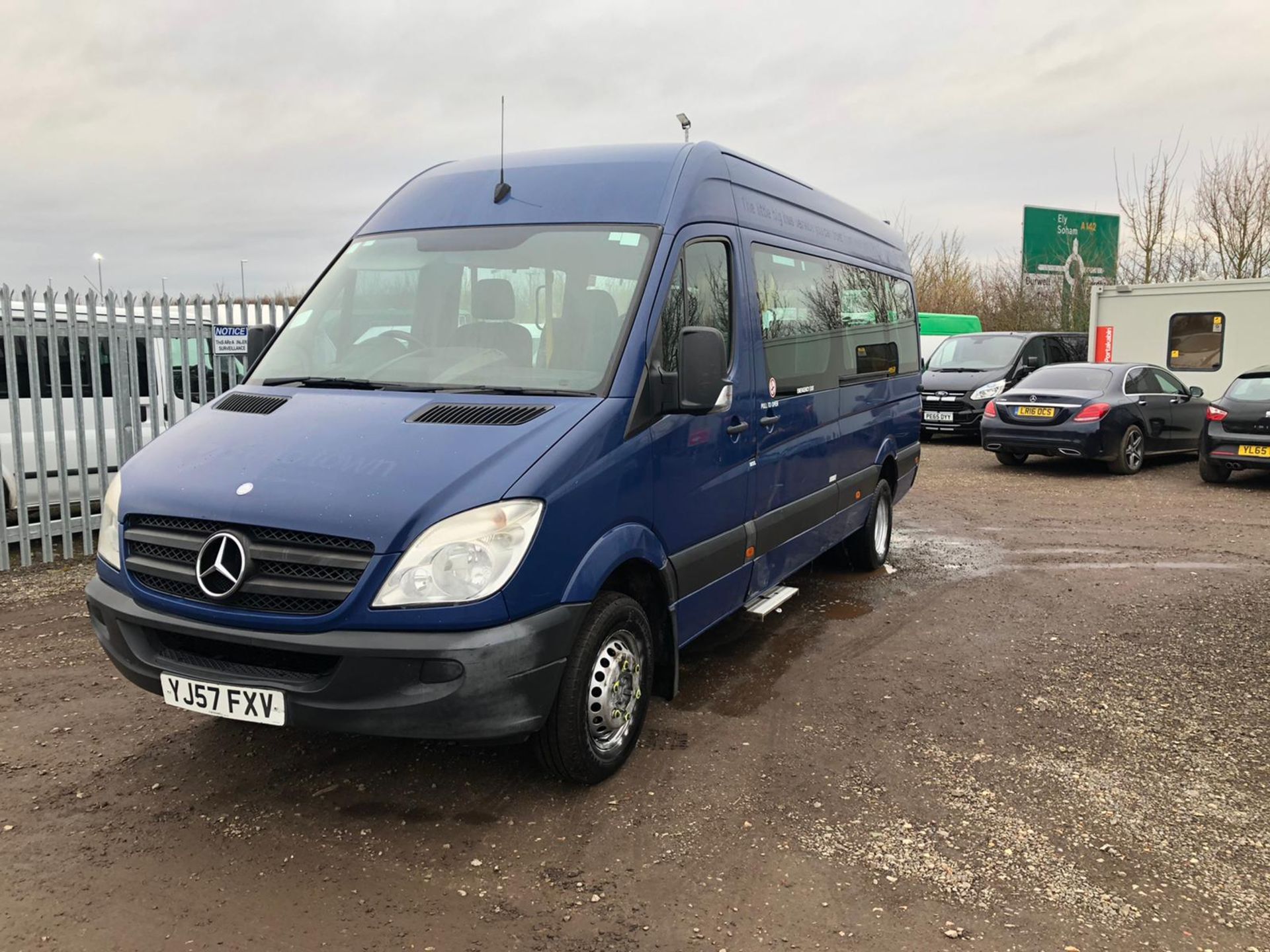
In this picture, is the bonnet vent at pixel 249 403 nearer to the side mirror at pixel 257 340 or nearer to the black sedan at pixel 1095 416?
the side mirror at pixel 257 340

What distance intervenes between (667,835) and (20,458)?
631 cm

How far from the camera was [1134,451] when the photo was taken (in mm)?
13367

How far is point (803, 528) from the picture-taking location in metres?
5.79

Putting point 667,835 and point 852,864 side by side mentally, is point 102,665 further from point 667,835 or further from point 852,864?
point 852,864

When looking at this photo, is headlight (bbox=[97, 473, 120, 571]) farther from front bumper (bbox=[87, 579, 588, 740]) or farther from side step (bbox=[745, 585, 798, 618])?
A: side step (bbox=[745, 585, 798, 618])

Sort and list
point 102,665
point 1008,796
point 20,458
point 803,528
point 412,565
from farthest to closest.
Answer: point 20,458 < point 803,528 < point 102,665 < point 1008,796 < point 412,565

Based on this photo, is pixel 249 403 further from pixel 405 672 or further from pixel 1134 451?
pixel 1134 451

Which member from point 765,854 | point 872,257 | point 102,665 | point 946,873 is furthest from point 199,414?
point 872,257

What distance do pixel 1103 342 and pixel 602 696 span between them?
1634 cm

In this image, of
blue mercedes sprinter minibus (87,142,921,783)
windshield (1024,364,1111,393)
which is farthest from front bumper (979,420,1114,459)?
blue mercedes sprinter minibus (87,142,921,783)

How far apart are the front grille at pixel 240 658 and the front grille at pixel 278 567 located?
0.49 ft

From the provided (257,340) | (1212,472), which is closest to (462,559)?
(257,340)

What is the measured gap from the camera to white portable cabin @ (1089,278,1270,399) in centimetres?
1579

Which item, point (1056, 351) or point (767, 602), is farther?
point (1056, 351)
